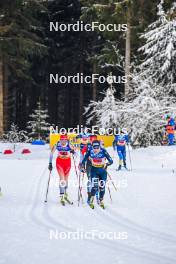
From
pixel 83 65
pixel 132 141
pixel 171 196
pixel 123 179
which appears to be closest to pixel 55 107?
pixel 83 65

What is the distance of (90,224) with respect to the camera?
8680 millimetres

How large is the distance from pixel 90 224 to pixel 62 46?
126 feet

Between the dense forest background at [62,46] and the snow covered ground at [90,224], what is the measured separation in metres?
15.7

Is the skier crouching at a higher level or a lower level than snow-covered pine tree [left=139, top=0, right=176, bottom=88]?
lower

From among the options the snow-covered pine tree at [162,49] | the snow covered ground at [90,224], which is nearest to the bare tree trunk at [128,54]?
the snow-covered pine tree at [162,49]

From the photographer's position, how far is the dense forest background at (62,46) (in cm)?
2939

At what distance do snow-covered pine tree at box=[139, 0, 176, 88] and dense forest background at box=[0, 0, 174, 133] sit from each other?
1820mm

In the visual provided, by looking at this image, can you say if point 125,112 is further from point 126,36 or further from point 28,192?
point 28,192

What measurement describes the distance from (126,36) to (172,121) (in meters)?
8.84

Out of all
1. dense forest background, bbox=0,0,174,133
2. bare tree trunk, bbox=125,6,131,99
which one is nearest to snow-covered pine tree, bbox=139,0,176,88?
bare tree trunk, bbox=125,6,131,99
